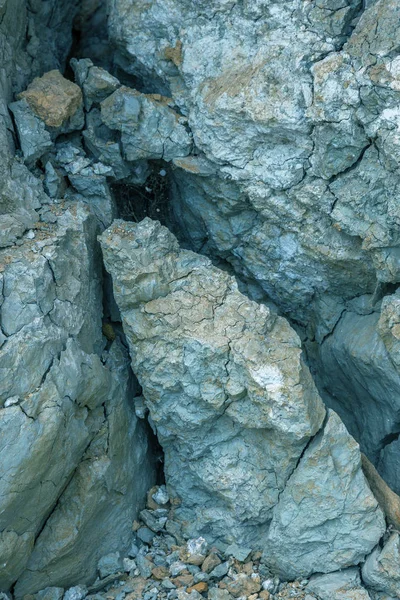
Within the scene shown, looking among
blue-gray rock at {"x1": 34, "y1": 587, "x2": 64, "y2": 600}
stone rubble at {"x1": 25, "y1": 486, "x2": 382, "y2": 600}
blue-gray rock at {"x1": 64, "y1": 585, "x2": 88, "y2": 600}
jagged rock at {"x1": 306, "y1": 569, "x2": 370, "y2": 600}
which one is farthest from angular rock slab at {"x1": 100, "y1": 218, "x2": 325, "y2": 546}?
blue-gray rock at {"x1": 34, "y1": 587, "x2": 64, "y2": 600}

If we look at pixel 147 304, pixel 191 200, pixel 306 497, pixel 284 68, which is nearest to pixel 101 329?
pixel 147 304

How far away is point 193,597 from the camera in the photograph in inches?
139

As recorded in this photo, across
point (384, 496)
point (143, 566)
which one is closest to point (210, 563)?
point (143, 566)

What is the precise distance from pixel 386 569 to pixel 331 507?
1.25 feet

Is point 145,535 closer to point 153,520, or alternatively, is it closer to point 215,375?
point 153,520

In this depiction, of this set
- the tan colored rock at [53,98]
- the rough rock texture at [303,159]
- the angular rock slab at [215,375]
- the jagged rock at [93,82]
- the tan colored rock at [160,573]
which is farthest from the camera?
the jagged rock at [93,82]

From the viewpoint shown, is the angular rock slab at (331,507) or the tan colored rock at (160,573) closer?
the angular rock slab at (331,507)

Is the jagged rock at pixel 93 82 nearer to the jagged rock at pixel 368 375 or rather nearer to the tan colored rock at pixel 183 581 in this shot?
the jagged rock at pixel 368 375

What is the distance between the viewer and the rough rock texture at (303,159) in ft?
11.2

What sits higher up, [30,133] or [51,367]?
[30,133]

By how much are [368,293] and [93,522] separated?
1943 millimetres

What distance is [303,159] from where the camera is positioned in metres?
3.65

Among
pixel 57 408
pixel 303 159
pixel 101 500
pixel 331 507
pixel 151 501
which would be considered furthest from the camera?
pixel 151 501

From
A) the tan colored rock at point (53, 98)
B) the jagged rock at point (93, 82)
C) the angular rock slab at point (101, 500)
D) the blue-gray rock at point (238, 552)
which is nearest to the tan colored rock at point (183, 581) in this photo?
the blue-gray rock at point (238, 552)
